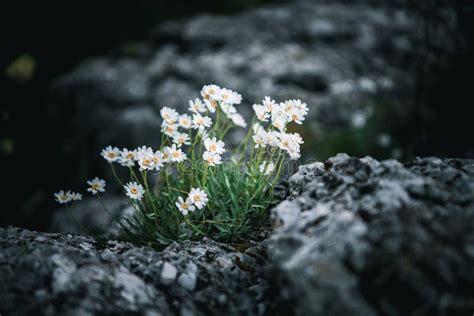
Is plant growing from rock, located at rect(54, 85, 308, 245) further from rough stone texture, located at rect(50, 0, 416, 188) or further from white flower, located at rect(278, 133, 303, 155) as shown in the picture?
rough stone texture, located at rect(50, 0, 416, 188)

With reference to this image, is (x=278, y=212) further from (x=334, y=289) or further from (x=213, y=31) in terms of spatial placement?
(x=213, y=31)

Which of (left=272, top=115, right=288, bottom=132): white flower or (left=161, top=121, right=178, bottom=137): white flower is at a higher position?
(left=272, top=115, right=288, bottom=132): white flower

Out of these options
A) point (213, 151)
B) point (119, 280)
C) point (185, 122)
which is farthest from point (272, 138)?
point (119, 280)

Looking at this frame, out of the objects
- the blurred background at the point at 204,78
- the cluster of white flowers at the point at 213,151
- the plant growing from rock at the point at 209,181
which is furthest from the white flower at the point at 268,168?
the blurred background at the point at 204,78

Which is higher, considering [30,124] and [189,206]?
[189,206]

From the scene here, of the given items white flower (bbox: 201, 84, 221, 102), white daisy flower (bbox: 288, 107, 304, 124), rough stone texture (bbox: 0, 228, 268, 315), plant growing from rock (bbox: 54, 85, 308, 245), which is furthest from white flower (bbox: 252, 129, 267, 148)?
rough stone texture (bbox: 0, 228, 268, 315)

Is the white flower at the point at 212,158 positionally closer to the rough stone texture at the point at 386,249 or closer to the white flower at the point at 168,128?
the white flower at the point at 168,128

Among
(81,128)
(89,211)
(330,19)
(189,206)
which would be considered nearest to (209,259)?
(189,206)
